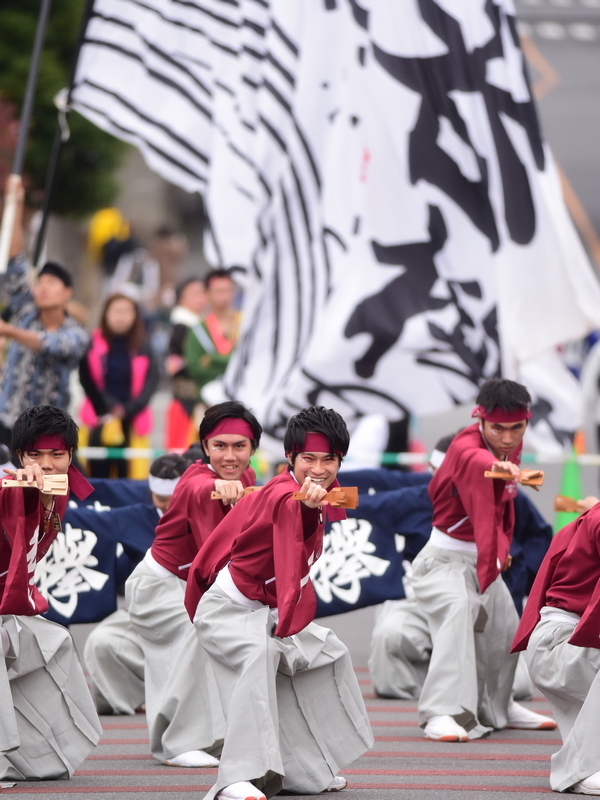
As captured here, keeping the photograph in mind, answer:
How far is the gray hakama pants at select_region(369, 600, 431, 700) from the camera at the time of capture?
7.57 m

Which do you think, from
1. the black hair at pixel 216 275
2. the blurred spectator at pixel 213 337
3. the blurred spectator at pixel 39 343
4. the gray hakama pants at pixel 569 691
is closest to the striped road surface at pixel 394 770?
the gray hakama pants at pixel 569 691

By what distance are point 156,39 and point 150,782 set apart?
6.56 metres

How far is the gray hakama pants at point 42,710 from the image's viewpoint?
5602mm

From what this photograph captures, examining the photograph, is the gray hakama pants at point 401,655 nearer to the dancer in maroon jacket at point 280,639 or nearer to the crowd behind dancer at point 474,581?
the crowd behind dancer at point 474,581

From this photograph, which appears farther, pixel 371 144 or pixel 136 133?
pixel 136 133

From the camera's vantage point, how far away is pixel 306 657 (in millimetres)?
5418

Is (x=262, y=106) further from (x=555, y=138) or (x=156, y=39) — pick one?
(x=555, y=138)

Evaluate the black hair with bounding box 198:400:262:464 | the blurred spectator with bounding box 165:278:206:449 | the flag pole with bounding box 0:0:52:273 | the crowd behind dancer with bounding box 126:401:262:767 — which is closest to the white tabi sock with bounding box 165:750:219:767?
the crowd behind dancer with bounding box 126:401:262:767

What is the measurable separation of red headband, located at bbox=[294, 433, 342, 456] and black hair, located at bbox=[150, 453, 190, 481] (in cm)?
196

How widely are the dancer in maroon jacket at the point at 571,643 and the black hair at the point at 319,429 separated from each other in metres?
0.95

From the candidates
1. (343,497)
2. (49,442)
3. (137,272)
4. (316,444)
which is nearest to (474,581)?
(316,444)

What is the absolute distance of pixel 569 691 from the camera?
18.2ft

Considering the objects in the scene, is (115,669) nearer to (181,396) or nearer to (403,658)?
(403,658)

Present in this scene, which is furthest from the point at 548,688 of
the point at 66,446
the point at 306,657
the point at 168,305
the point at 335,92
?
the point at 168,305
